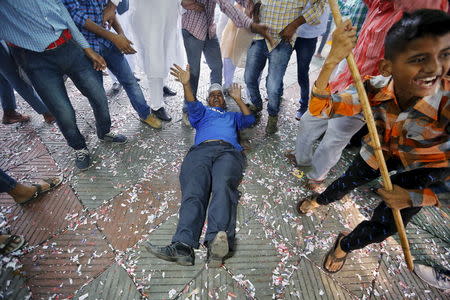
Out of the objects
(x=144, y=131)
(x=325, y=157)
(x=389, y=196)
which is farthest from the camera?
(x=144, y=131)

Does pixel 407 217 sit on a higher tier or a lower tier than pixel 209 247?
higher

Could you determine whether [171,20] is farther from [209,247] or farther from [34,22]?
[209,247]

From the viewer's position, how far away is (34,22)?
7.27 ft

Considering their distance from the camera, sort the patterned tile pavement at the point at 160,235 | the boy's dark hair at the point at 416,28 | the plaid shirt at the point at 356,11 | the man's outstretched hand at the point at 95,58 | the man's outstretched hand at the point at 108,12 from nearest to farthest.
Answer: the boy's dark hair at the point at 416,28 < the patterned tile pavement at the point at 160,235 < the man's outstretched hand at the point at 95,58 < the plaid shirt at the point at 356,11 < the man's outstretched hand at the point at 108,12

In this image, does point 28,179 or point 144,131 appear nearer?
point 28,179

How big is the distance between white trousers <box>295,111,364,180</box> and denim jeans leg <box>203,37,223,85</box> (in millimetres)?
1801

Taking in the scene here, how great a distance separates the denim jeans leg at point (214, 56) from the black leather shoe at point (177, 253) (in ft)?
9.58

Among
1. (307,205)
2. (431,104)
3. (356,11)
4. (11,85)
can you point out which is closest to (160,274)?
(307,205)

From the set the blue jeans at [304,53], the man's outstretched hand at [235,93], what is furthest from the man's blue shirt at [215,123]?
the blue jeans at [304,53]

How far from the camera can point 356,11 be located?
9.55ft

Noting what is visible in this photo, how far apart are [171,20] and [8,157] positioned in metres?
3.06

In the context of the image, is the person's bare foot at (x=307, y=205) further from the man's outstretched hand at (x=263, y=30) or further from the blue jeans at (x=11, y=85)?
the blue jeans at (x=11, y=85)

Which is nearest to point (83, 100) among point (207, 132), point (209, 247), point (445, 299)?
point (207, 132)

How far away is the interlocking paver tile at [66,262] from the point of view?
2143 millimetres
